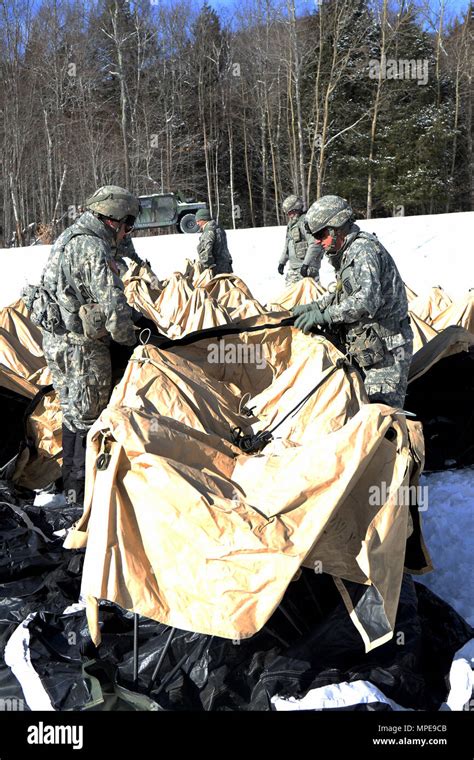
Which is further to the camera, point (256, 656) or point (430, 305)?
point (430, 305)

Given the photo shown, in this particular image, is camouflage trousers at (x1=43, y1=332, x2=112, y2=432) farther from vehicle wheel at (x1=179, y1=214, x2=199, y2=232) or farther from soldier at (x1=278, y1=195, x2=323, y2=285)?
vehicle wheel at (x1=179, y1=214, x2=199, y2=232)

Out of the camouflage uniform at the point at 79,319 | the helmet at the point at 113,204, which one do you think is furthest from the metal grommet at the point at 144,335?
the helmet at the point at 113,204

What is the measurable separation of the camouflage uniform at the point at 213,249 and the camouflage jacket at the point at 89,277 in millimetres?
5009

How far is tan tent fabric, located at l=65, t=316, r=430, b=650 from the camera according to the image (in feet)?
A: 7.74

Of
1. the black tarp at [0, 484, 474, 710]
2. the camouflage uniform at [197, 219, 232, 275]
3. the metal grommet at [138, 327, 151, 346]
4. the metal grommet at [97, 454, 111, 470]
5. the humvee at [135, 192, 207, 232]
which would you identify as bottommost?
the black tarp at [0, 484, 474, 710]

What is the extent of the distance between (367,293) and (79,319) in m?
1.66

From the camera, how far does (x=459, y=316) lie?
6.12m

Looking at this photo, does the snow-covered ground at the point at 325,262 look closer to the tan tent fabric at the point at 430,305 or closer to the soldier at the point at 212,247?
the soldier at the point at 212,247

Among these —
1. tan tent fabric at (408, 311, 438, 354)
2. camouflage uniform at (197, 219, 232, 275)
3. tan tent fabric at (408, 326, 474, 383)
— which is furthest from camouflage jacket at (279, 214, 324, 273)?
tan tent fabric at (408, 326, 474, 383)

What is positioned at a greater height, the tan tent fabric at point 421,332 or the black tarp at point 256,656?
the tan tent fabric at point 421,332

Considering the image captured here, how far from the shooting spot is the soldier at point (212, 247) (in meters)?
9.16
